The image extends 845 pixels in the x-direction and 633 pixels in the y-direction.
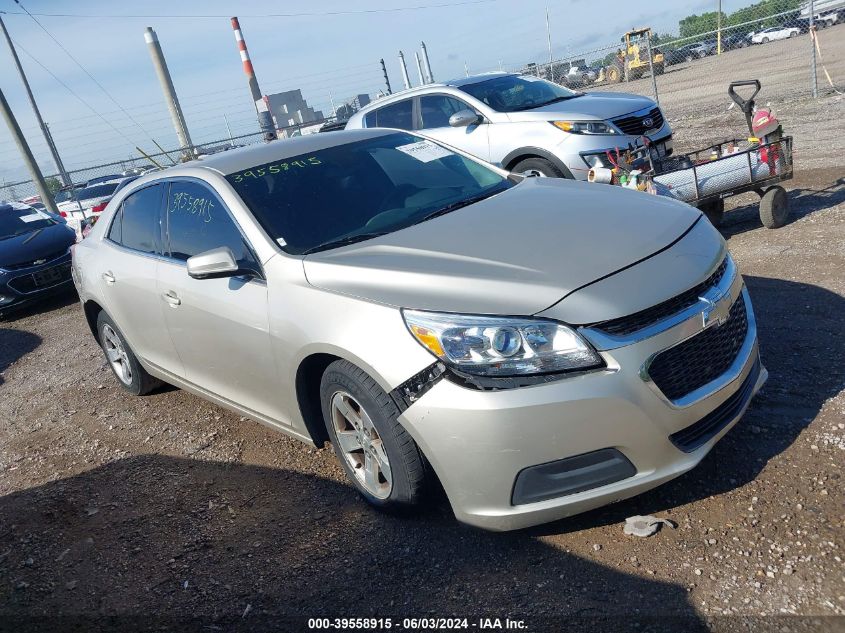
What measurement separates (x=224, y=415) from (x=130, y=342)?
857 mm

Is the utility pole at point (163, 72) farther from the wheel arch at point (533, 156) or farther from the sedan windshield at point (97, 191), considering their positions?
the wheel arch at point (533, 156)

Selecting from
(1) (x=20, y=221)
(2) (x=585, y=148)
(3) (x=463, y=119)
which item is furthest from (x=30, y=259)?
(2) (x=585, y=148)

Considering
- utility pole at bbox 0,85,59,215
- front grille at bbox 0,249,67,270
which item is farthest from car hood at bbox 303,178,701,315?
utility pole at bbox 0,85,59,215

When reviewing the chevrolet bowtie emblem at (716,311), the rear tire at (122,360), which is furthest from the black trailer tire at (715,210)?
the rear tire at (122,360)

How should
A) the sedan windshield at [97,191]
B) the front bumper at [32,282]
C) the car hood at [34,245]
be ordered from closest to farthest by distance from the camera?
1. the front bumper at [32,282]
2. the car hood at [34,245]
3. the sedan windshield at [97,191]

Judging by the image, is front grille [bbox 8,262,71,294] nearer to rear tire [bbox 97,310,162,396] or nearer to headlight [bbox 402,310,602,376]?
rear tire [bbox 97,310,162,396]

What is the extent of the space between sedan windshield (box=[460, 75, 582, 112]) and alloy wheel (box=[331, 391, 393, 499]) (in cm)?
634

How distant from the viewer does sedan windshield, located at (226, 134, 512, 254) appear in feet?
12.3

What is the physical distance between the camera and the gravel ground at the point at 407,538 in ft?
8.79

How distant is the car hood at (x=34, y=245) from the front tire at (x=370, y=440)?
28.8 ft

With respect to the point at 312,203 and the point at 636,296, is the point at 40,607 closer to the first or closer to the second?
the point at 312,203

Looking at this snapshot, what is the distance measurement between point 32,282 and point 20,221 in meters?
1.70

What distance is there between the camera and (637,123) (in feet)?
27.3

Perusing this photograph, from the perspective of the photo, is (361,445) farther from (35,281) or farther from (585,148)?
(35,281)
